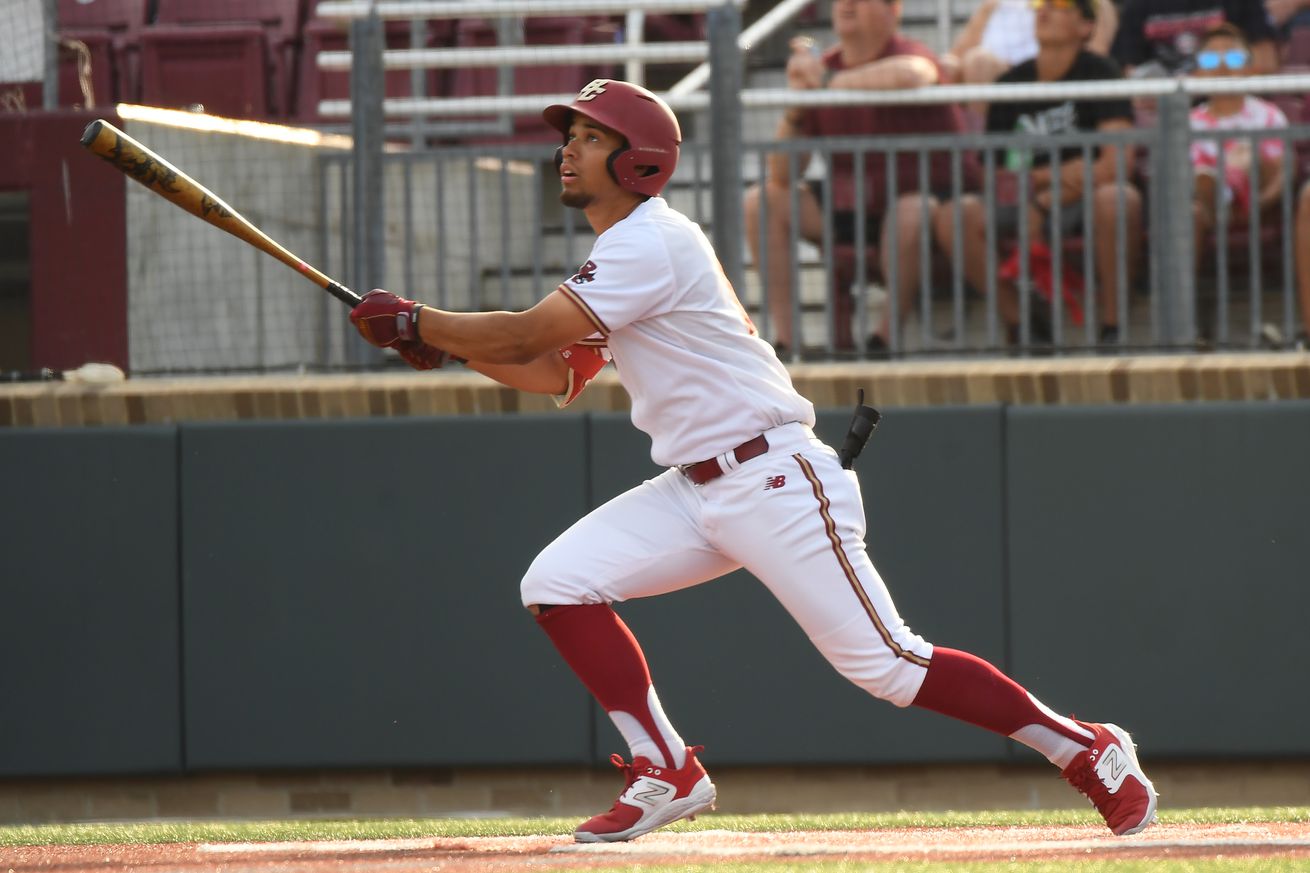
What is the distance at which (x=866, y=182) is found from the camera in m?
6.33

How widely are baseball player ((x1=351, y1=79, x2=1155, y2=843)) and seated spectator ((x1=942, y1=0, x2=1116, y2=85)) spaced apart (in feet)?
10.5

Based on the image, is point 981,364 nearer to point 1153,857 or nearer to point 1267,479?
point 1267,479

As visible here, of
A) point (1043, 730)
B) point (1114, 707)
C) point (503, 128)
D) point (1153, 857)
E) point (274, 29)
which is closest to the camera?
point (1153, 857)

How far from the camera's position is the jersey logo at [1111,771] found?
416 centimetres

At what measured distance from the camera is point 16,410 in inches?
248

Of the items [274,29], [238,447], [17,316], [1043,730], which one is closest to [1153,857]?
[1043,730]

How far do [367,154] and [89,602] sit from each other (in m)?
1.69

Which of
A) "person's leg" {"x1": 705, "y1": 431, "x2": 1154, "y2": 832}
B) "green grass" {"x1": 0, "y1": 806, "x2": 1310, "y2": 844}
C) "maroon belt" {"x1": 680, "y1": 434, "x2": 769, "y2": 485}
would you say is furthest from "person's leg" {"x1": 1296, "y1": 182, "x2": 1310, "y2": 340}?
"maroon belt" {"x1": 680, "y1": 434, "x2": 769, "y2": 485}

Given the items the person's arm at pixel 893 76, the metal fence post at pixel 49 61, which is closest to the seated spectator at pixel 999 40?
the person's arm at pixel 893 76

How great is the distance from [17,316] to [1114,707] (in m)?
3.87

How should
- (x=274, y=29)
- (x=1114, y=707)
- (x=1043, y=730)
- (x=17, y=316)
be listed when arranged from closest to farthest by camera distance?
(x=1043, y=730) < (x=1114, y=707) < (x=17, y=316) < (x=274, y=29)

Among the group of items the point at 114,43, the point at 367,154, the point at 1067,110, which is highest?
the point at 114,43

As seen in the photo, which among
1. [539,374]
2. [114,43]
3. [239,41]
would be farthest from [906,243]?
[114,43]

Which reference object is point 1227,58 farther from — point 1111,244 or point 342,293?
point 342,293
